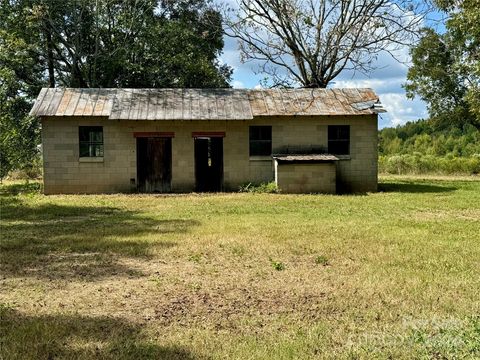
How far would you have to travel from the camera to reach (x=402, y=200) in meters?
17.7

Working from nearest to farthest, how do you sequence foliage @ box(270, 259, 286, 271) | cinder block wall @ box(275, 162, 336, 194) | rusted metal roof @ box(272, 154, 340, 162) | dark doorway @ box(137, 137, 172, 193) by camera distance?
1. foliage @ box(270, 259, 286, 271)
2. rusted metal roof @ box(272, 154, 340, 162)
3. cinder block wall @ box(275, 162, 336, 194)
4. dark doorway @ box(137, 137, 172, 193)

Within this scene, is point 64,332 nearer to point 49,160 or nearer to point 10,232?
point 10,232

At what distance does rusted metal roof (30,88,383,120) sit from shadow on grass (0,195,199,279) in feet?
20.8

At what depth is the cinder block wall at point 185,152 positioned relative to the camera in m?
21.0

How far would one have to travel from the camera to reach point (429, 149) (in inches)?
2237

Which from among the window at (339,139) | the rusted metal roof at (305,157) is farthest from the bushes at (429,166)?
the rusted metal roof at (305,157)

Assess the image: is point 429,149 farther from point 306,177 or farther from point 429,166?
point 306,177

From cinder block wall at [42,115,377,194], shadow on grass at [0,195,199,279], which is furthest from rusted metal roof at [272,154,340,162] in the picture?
shadow on grass at [0,195,199,279]

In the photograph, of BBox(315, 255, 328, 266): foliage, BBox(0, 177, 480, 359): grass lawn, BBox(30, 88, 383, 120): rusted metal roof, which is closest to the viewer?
BBox(0, 177, 480, 359): grass lawn

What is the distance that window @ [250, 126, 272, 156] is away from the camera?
2173 centimetres

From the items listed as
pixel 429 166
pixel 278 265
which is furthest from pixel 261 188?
pixel 429 166

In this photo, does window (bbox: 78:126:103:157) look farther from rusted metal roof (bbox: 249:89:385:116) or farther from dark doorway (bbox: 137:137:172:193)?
rusted metal roof (bbox: 249:89:385:116)

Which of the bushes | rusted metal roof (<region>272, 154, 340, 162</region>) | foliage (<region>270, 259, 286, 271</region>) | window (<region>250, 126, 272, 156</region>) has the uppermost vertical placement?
window (<region>250, 126, 272, 156</region>)

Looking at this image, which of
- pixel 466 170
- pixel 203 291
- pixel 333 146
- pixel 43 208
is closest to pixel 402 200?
pixel 333 146
